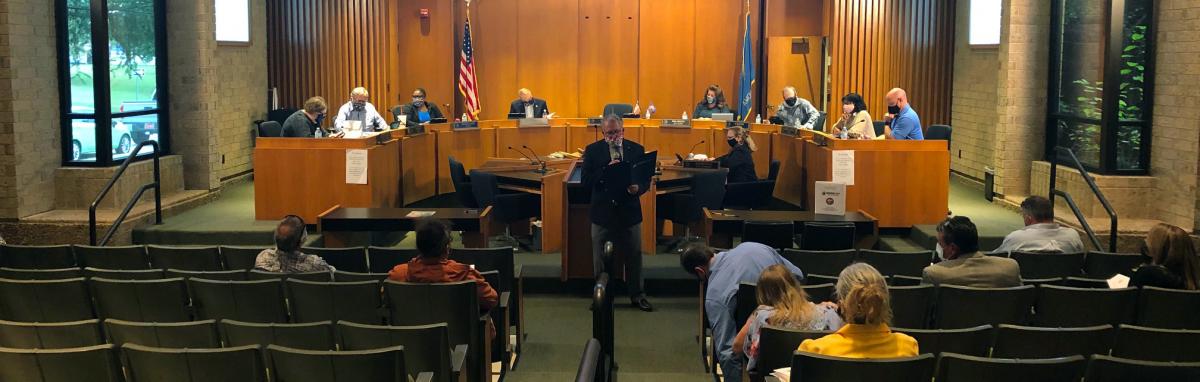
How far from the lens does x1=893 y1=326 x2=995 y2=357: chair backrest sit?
4941 millimetres

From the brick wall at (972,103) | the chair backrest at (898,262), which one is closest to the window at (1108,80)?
the brick wall at (972,103)

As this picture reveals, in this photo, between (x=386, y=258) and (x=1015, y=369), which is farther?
(x=386, y=258)

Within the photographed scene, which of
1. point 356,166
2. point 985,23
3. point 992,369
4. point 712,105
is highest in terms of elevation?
point 985,23

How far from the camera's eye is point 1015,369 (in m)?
4.22

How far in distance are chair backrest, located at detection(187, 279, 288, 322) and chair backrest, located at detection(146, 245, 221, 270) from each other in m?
1.28

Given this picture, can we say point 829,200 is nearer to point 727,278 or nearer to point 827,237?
point 827,237

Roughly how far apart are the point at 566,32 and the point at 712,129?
4.25 metres

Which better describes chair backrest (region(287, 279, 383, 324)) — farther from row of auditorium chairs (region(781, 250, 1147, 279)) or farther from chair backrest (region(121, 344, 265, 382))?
row of auditorium chairs (region(781, 250, 1147, 279))

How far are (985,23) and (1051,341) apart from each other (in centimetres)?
926

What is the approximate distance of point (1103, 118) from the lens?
1062cm

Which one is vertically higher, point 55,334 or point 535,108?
point 535,108

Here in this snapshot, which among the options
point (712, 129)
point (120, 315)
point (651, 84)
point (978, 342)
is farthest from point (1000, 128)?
point (120, 315)

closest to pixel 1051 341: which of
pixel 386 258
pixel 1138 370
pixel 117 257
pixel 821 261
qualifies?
pixel 1138 370

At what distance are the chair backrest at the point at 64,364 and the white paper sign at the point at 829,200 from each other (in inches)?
235
